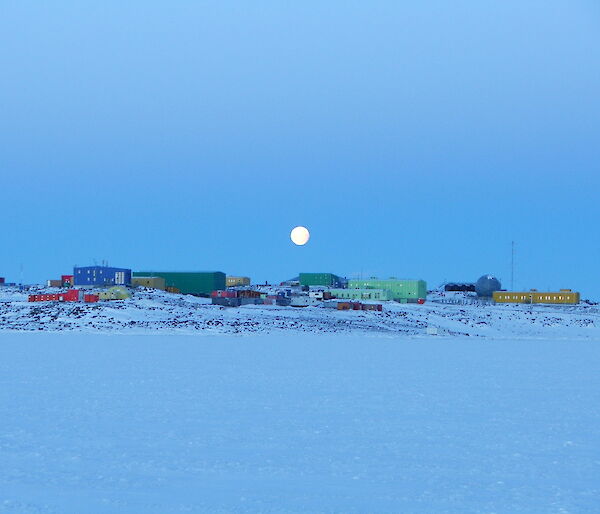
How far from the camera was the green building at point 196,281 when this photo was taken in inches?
4658

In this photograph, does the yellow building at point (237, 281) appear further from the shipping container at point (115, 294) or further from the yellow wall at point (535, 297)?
the shipping container at point (115, 294)

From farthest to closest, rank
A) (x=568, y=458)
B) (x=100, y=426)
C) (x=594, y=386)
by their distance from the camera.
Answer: (x=594, y=386), (x=100, y=426), (x=568, y=458)

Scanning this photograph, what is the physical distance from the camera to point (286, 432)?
14.3m

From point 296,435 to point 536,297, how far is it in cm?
12112

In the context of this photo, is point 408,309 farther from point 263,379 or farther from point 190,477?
point 190,477

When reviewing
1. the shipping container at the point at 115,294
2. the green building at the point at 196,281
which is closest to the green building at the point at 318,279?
the green building at the point at 196,281

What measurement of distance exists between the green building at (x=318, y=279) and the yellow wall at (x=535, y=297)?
31.2 metres

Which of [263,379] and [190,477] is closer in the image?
[190,477]

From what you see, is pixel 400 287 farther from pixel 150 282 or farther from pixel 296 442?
pixel 296 442

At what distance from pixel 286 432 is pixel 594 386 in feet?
41.3

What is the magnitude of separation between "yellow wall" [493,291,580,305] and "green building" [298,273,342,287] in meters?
31.2

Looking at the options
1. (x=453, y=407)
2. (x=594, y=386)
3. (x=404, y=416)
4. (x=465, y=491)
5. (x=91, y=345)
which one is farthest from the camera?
(x=91, y=345)

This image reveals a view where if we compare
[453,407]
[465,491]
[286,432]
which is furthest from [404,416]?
[465,491]

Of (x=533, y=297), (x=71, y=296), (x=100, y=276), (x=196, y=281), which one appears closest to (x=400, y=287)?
(x=533, y=297)
